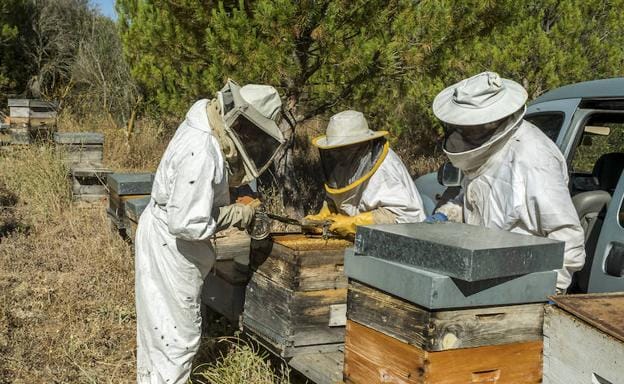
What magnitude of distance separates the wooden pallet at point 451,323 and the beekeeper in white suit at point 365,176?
1.26m

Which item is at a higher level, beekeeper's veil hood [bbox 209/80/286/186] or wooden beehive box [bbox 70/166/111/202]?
beekeeper's veil hood [bbox 209/80/286/186]

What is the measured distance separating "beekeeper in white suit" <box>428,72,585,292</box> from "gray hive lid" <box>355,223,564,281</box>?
1.16ft

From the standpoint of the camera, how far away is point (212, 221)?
3273mm

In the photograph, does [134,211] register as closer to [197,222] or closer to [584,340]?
[197,222]

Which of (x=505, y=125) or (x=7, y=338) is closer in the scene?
(x=505, y=125)

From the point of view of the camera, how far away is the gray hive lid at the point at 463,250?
214cm

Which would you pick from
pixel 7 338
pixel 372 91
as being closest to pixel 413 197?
pixel 7 338

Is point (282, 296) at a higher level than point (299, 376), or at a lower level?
higher

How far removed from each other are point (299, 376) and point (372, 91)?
428 centimetres

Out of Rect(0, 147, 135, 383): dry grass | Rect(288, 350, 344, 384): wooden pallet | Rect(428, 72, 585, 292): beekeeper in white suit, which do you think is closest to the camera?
Rect(428, 72, 585, 292): beekeeper in white suit

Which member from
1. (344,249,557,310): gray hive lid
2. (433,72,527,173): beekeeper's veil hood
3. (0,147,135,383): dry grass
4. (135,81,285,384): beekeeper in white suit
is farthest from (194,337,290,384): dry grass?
(433,72,527,173): beekeeper's veil hood

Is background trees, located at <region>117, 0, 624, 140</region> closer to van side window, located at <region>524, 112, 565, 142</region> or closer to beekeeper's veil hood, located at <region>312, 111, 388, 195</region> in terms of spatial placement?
van side window, located at <region>524, 112, 565, 142</region>

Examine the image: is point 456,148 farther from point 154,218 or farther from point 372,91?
point 372,91

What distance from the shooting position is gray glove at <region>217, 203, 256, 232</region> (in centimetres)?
346
